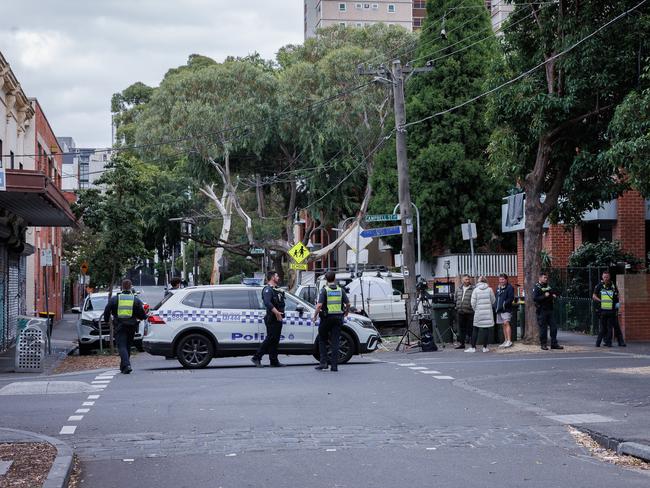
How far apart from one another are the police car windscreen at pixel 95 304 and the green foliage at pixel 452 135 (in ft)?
51.9

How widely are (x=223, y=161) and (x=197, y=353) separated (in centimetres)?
3060

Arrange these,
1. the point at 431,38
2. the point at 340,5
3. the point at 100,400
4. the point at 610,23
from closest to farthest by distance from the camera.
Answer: the point at 100,400
the point at 610,23
the point at 431,38
the point at 340,5

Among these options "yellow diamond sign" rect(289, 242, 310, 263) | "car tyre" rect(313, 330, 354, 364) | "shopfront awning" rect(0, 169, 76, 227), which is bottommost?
"car tyre" rect(313, 330, 354, 364)

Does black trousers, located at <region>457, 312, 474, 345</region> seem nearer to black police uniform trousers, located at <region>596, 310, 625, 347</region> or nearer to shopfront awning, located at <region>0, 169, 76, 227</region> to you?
black police uniform trousers, located at <region>596, 310, 625, 347</region>

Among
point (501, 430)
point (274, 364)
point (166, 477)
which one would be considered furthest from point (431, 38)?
point (166, 477)

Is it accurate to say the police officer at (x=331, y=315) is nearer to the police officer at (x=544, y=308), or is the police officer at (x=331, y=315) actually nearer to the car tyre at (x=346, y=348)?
the car tyre at (x=346, y=348)

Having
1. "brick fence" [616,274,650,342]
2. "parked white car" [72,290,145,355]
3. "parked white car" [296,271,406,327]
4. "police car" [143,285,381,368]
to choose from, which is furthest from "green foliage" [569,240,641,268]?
"parked white car" [72,290,145,355]

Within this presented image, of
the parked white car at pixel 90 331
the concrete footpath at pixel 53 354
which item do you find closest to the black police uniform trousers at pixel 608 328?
the parked white car at pixel 90 331

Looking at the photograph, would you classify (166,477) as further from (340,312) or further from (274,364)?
(274,364)

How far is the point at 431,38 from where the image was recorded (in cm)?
4159

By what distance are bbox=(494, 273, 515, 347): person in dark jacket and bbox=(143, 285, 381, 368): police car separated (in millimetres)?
4097

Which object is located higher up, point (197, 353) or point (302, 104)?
point (302, 104)

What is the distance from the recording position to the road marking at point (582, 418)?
11883 millimetres

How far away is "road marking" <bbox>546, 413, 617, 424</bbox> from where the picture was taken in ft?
39.0
